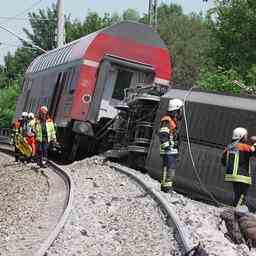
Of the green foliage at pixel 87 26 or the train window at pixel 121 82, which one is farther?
the green foliage at pixel 87 26

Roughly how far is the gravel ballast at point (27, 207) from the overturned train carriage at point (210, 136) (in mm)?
2385

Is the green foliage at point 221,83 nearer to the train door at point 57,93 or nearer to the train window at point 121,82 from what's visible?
the train window at point 121,82

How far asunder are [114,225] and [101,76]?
974 cm

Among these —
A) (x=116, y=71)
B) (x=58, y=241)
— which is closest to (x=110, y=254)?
(x=58, y=241)

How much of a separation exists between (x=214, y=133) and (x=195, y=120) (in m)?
0.67

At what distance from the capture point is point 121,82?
→ 766 inches

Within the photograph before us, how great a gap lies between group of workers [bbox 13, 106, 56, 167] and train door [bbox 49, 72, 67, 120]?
395 mm

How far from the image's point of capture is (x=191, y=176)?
12.7m

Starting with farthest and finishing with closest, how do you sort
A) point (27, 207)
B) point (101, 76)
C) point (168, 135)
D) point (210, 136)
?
point (101, 76) < point (210, 136) < point (27, 207) < point (168, 135)

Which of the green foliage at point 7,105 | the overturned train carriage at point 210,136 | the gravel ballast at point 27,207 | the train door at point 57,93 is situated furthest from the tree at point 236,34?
the green foliage at point 7,105

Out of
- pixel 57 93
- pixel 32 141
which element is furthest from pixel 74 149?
pixel 57 93

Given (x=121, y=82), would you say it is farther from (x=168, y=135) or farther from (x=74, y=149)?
(x=168, y=135)

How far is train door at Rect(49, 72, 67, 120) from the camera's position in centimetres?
2064

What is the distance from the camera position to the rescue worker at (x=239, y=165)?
9.83 m
